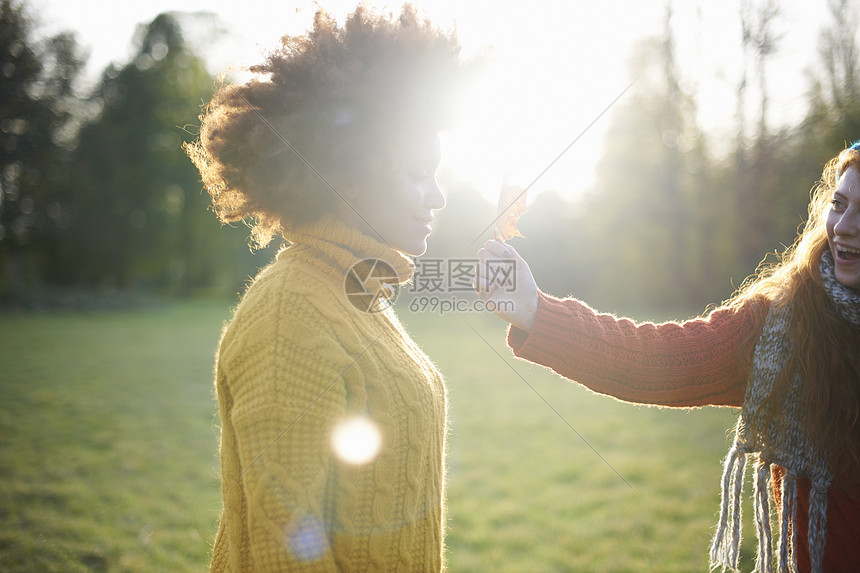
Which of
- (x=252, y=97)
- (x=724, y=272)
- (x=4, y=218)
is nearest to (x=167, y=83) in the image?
(x=4, y=218)

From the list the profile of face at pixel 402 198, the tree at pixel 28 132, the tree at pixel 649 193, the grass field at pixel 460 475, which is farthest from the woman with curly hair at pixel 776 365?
the tree at pixel 28 132

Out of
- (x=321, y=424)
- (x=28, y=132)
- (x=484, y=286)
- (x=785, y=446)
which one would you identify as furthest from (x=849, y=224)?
(x=28, y=132)

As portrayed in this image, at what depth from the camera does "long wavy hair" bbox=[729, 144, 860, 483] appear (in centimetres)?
176

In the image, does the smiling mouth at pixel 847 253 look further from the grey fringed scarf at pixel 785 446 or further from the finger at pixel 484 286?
the finger at pixel 484 286

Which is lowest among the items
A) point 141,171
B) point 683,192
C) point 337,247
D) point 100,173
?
point 337,247

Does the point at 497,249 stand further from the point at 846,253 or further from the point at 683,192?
the point at 683,192

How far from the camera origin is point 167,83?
25.4 metres

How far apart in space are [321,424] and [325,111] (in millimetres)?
961

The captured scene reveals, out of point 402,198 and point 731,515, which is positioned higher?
point 402,198

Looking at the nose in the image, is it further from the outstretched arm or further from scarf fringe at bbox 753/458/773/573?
scarf fringe at bbox 753/458/773/573

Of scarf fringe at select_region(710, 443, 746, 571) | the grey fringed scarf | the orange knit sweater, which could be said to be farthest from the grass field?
the orange knit sweater

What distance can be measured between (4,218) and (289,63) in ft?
76.8

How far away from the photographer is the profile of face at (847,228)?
69.1 inches

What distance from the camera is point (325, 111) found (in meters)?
1.65
